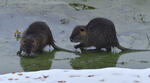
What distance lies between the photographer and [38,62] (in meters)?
5.95

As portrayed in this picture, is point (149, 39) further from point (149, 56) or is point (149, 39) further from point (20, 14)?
point (20, 14)

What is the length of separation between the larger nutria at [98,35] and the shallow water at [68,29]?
27 cm

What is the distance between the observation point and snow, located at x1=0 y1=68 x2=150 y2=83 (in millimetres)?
4445

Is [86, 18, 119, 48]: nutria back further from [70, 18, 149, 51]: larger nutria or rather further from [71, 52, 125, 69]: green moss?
[71, 52, 125, 69]: green moss

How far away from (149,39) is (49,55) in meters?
2.08

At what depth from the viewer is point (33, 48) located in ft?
20.9

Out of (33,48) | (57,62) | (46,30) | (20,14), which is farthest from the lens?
(20,14)

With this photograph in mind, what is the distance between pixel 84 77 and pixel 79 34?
239 centimetres

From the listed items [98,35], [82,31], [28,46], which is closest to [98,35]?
[98,35]

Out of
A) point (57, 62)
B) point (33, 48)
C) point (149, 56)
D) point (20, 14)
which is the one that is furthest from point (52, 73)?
point (20, 14)

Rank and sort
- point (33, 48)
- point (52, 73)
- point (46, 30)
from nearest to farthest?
point (52, 73)
point (33, 48)
point (46, 30)

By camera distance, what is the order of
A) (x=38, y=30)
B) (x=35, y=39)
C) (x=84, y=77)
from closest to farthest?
(x=84, y=77) < (x=35, y=39) < (x=38, y=30)

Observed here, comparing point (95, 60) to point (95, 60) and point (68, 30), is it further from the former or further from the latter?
point (68, 30)

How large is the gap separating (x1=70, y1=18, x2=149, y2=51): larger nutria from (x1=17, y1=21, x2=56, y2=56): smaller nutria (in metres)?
0.59
